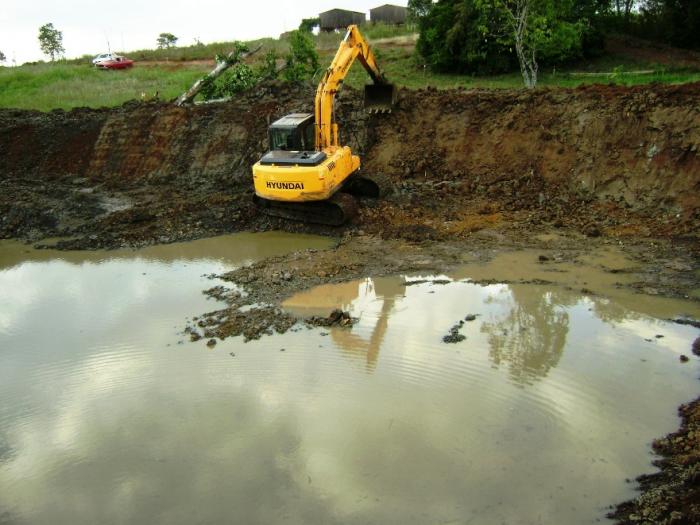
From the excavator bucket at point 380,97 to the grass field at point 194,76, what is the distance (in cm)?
570

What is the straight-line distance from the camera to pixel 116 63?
107 feet

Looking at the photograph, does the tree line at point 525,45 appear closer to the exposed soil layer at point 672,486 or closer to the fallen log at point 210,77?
the fallen log at point 210,77

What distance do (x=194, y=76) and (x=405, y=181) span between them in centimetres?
1641

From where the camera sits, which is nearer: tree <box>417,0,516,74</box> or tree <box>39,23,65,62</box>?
tree <box>417,0,516,74</box>

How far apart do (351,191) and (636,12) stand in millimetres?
21864

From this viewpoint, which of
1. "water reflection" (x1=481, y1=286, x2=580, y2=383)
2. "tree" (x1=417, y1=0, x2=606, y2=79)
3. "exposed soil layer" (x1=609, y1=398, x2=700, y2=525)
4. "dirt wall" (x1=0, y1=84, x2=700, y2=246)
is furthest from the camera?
"tree" (x1=417, y1=0, x2=606, y2=79)

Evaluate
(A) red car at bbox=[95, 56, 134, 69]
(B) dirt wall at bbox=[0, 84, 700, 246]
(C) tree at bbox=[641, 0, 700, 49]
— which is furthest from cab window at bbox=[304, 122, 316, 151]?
(A) red car at bbox=[95, 56, 134, 69]

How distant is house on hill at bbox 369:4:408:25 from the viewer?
40.7 metres

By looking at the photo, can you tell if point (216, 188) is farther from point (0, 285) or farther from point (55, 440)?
point (55, 440)

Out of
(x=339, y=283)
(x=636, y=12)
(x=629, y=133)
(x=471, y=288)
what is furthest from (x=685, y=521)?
(x=636, y=12)

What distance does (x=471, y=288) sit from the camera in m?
9.34

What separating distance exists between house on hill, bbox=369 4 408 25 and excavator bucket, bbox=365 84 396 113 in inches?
1080

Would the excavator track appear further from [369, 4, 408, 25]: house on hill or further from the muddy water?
[369, 4, 408, 25]: house on hill

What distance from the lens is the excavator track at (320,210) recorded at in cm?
1211
